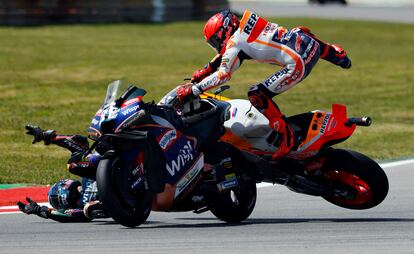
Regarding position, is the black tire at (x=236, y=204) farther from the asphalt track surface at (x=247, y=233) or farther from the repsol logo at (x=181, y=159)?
the repsol logo at (x=181, y=159)

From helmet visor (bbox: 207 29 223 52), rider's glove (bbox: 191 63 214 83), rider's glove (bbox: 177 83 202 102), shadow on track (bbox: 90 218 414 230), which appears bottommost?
shadow on track (bbox: 90 218 414 230)

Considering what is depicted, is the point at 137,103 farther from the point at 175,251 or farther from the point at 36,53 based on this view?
the point at 36,53

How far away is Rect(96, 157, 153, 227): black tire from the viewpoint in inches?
299

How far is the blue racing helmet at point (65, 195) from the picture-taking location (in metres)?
8.37

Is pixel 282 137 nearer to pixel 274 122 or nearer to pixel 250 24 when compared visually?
pixel 274 122

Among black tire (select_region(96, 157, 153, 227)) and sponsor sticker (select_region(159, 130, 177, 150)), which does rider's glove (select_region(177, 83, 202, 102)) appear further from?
black tire (select_region(96, 157, 153, 227))

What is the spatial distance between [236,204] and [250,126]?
0.70 m

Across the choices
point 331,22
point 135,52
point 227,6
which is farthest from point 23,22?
point 331,22

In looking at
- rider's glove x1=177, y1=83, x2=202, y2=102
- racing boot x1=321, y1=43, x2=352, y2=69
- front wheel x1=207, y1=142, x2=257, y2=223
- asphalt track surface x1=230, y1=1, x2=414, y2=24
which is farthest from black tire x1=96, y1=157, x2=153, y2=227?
asphalt track surface x1=230, y1=1, x2=414, y2=24

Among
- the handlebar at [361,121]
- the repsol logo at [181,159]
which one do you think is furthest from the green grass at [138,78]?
the handlebar at [361,121]

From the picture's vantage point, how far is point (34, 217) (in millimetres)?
8781

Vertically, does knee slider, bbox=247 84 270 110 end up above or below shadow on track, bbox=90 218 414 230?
above

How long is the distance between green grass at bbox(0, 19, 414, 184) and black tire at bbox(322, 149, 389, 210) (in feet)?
10.8

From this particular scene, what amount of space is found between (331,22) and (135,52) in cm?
1321
